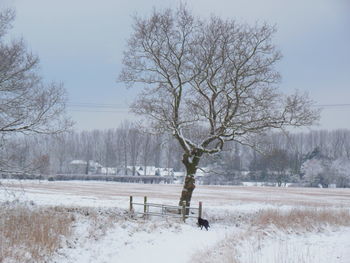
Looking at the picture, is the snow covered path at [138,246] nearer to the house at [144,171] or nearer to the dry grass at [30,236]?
the dry grass at [30,236]

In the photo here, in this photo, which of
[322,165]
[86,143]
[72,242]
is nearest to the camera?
[72,242]

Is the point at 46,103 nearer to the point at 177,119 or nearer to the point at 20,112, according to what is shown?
the point at 20,112

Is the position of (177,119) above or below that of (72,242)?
above

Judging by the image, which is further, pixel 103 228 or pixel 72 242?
pixel 103 228

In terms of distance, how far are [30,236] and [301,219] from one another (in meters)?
14.8

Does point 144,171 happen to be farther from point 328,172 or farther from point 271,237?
point 271,237

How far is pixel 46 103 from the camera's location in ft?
55.7

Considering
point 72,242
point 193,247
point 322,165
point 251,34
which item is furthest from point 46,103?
point 322,165

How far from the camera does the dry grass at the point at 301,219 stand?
19.0m

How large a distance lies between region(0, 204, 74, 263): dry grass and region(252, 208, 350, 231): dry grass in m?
10.2

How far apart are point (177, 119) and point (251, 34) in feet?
20.3

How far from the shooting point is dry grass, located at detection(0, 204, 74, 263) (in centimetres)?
901

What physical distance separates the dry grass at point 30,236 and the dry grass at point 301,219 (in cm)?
1023

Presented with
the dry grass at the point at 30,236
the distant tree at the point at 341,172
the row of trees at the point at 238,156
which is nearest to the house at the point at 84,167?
the row of trees at the point at 238,156
